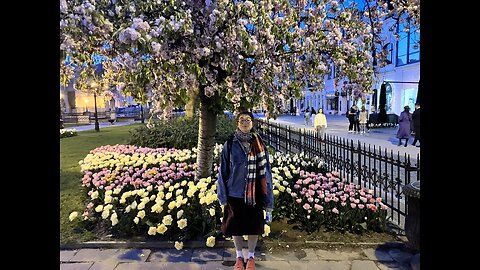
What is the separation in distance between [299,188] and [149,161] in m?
3.49

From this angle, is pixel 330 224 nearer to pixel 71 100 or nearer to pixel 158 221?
pixel 158 221

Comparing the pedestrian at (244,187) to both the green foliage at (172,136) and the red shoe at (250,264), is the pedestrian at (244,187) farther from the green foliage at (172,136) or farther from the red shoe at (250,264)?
the green foliage at (172,136)

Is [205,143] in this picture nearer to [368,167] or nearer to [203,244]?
[203,244]

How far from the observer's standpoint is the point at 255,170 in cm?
377

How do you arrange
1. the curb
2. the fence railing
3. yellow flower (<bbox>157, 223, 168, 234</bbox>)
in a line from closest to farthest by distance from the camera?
yellow flower (<bbox>157, 223, 168, 234</bbox>)
the curb
the fence railing

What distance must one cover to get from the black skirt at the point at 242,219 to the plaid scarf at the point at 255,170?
5.6 inches

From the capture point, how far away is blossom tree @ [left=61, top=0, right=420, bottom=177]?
340 centimetres

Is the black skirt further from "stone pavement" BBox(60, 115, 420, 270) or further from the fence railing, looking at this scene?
the fence railing

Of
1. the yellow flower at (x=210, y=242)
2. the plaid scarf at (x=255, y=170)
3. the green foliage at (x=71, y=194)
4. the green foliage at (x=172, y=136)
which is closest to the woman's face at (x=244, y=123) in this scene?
the plaid scarf at (x=255, y=170)

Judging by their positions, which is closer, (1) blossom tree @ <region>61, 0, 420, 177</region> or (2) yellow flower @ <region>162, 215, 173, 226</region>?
(1) blossom tree @ <region>61, 0, 420, 177</region>

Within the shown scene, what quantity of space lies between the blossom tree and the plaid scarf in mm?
1171

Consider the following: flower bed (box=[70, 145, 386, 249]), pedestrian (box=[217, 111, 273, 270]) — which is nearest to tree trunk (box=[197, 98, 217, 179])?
flower bed (box=[70, 145, 386, 249])

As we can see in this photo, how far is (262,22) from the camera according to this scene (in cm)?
A: 480
